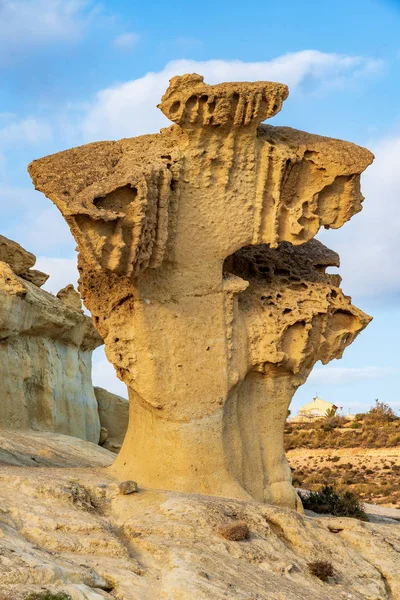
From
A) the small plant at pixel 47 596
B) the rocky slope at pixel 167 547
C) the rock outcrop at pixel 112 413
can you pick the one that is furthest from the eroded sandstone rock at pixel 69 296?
the small plant at pixel 47 596

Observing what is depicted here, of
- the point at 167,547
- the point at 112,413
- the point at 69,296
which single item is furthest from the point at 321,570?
the point at 112,413

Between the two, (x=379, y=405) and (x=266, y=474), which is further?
(x=379, y=405)

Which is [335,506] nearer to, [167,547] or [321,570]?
[321,570]

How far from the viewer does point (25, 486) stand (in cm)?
1073

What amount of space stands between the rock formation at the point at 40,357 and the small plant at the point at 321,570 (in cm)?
924

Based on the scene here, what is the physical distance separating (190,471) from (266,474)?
4.78 ft

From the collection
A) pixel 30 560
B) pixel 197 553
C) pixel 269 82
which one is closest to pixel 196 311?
pixel 269 82

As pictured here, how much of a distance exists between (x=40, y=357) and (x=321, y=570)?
11.6 meters

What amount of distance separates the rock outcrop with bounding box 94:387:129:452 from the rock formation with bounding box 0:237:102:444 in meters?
1.20

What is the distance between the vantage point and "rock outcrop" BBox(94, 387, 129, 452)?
79.2ft

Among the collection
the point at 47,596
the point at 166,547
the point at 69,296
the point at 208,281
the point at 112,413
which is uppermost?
the point at 69,296

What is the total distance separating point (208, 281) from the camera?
44.3 feet

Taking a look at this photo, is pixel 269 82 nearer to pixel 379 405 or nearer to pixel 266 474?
pixel 266 474

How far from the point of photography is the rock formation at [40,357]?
765 inches
